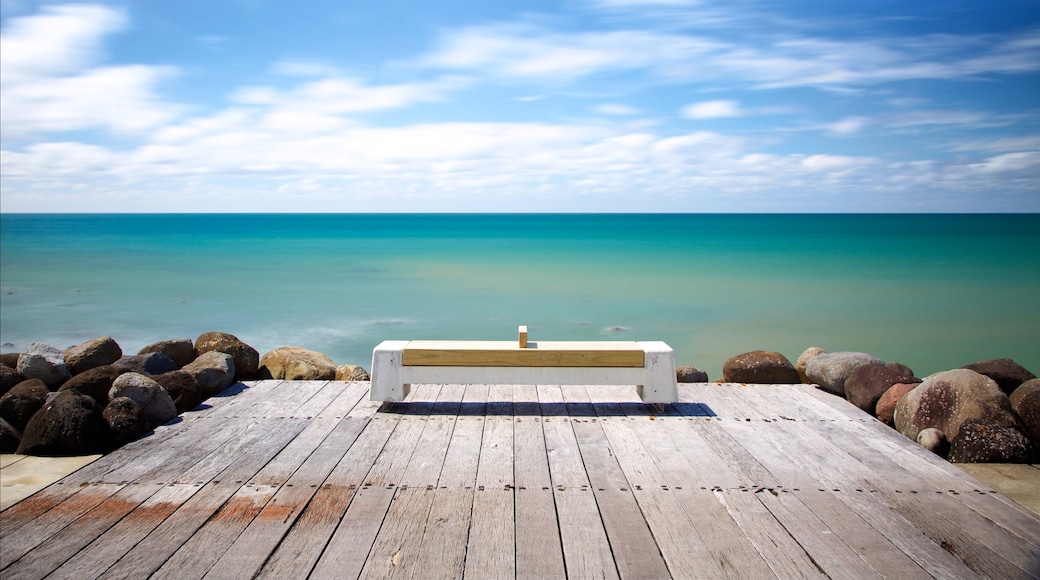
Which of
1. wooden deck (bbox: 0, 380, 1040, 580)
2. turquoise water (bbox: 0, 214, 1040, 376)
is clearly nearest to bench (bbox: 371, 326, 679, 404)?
wooden deck (bbox: 0, 380, 1040, 580)

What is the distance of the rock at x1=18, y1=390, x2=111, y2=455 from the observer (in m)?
3.84

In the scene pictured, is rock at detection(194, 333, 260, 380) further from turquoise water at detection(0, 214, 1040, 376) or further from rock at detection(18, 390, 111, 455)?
turquoise water at detection(0, 214, 1040, 376)

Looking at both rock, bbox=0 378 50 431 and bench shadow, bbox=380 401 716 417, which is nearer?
rock, bbox=0 378 50 431

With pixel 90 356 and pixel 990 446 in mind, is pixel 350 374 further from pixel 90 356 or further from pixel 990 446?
pixel 990 446

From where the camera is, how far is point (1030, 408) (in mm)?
4215

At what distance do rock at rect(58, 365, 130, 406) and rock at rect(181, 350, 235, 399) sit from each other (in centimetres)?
51

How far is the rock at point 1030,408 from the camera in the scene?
4.12 m

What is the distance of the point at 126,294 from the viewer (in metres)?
17.4

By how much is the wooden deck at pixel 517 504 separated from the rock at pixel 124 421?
0.33 feet

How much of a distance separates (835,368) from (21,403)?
18.7 feet

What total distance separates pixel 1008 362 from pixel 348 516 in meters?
4.89

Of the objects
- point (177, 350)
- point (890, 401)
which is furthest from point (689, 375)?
point (177, 350)

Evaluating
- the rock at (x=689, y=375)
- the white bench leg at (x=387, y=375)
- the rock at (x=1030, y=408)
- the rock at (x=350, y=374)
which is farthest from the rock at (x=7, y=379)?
the rock at (x=1030, y=408)

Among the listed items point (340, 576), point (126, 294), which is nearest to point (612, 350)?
point (340, 576)
